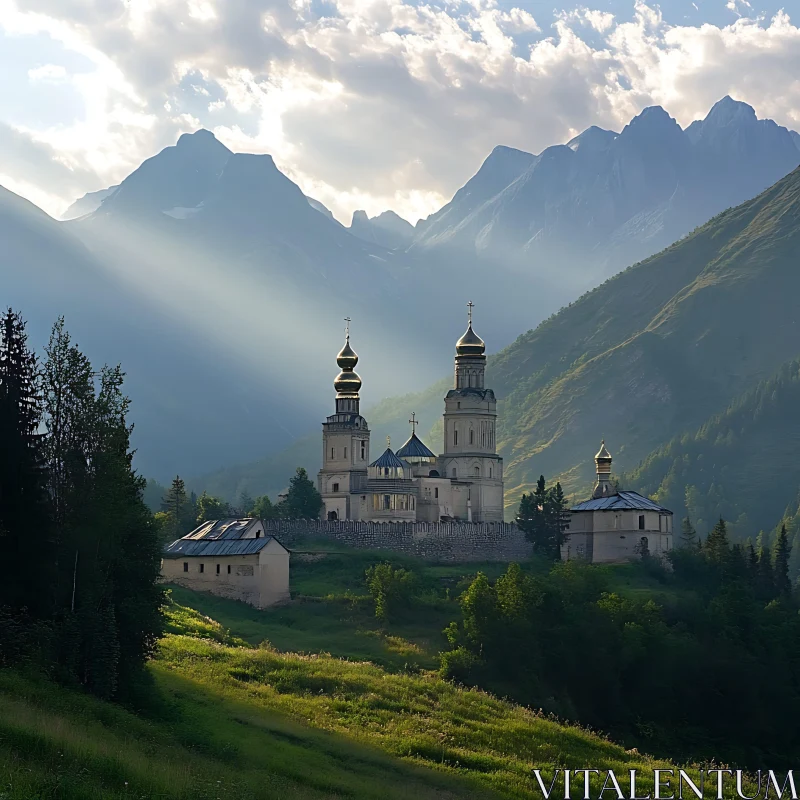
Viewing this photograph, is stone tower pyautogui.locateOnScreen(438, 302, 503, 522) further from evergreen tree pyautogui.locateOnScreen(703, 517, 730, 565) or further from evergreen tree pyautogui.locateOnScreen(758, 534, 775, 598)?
evergreen tree pyautogui.locateOnScreen(758, 534, 775, 598)

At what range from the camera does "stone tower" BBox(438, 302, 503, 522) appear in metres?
100

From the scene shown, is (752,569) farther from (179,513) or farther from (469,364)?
(179,513)

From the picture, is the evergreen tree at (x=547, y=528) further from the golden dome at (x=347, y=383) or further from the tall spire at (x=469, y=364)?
the golden dome at (x=347, y=383)

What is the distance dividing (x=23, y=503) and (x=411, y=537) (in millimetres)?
55941

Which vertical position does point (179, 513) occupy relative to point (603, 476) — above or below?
below

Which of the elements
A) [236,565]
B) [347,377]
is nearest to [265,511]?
[347,377]

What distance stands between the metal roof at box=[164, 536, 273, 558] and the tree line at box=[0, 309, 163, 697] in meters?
33.9

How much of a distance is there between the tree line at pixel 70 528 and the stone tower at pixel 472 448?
6007 centimetres

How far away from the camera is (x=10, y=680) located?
3303 centimetres

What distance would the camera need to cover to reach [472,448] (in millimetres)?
101250

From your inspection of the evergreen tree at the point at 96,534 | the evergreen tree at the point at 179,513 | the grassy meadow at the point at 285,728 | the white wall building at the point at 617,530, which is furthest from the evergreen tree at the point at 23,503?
the white wall building at the point at 617,530

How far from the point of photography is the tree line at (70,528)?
36781mm

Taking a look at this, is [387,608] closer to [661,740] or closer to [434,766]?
[661,740]

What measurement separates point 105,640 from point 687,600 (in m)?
50.0
